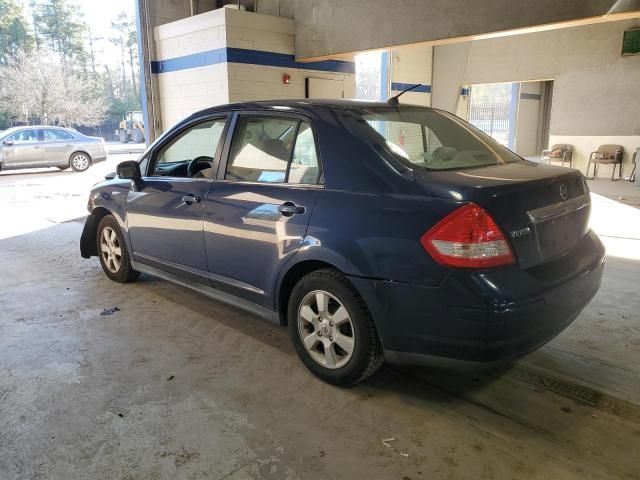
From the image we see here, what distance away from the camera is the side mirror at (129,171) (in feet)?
12.6

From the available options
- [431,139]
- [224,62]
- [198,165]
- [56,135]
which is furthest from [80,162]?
[431,139]

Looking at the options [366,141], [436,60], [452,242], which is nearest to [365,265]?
[452,242]

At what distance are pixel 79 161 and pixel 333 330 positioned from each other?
13721 mm

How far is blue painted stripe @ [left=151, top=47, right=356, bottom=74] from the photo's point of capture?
8.22m

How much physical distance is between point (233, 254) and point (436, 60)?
12386mm

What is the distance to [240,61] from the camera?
827 cm

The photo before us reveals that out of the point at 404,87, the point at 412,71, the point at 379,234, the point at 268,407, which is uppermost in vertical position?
the point at 412,71

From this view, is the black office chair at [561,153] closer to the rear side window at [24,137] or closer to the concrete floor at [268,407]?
the concrete floor at [268,407]

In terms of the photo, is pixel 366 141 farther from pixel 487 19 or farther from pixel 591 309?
pixel 487 19

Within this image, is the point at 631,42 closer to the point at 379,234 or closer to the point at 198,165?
the point at 198,165

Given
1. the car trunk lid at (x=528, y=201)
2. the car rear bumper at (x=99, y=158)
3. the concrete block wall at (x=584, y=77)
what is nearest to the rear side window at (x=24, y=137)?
the car rear bumper at (x=99, y=158)

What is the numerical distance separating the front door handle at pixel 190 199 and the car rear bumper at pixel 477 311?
140 cm

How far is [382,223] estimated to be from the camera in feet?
7.74

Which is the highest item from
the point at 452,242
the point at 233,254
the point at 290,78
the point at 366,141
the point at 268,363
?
the point at 290,78
